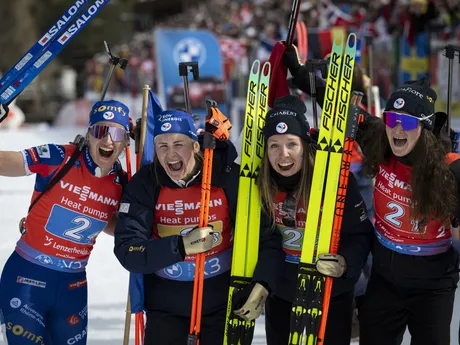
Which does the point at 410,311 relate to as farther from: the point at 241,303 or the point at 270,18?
the point at 270,18

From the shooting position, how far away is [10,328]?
3.45 metres

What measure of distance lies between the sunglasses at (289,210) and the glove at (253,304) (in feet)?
1.05

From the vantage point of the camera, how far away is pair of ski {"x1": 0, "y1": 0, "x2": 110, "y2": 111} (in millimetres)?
3652

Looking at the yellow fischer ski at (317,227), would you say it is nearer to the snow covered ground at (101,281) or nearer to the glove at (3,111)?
the glove at (3,111)

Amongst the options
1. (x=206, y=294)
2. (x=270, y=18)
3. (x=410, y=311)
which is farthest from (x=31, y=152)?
(x=270, y=18)

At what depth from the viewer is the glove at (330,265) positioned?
3.22 meters

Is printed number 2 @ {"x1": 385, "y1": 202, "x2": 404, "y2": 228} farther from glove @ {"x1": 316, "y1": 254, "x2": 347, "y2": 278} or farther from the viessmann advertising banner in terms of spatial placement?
the viessmann advertising banner

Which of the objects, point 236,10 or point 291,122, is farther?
point 236,10

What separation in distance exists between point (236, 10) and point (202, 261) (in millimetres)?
24178

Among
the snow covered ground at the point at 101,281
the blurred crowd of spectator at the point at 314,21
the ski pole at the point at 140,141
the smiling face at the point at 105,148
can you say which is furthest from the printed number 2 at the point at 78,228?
the blurred crowd of spectator at the point at 314,21

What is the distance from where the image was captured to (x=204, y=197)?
3.22 meters

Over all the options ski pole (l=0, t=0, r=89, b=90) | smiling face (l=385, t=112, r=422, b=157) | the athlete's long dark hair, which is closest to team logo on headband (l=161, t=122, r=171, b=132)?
ski pole (l=0, t=0, r=89, b=90)

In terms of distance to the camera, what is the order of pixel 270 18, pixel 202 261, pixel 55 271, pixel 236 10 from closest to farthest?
pixel 202 261
pixel 55 271
pixel 270 18
pixel 236 10

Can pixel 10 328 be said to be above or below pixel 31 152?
below
